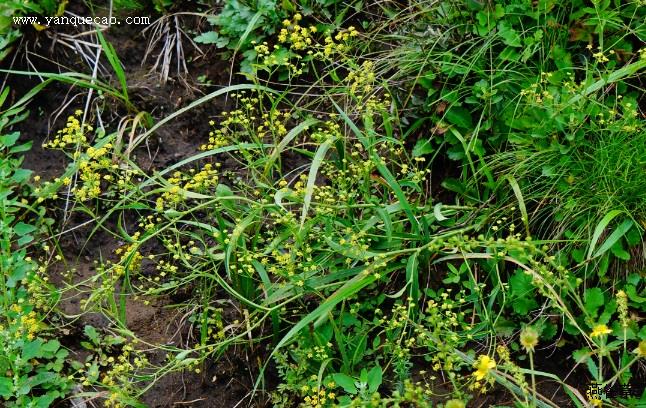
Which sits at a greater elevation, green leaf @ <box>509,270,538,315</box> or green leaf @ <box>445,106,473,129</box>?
green leaf @ <box>445,106,473,129</box>

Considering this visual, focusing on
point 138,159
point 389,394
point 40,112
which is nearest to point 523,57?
point 389,394

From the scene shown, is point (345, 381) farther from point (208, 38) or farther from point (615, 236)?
point (208, 38)

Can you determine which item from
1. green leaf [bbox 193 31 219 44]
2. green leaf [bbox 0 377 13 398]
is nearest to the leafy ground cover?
green leaf [bbox 0 377 13 398]

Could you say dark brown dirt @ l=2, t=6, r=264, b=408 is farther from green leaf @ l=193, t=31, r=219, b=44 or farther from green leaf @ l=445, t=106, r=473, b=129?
green leaf @ l=445, t=106, r=473, b=129

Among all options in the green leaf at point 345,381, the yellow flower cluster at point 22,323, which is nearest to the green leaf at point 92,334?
the yellow flower cluster at point 22,323

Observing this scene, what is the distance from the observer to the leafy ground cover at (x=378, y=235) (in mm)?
2719

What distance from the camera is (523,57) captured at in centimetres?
312

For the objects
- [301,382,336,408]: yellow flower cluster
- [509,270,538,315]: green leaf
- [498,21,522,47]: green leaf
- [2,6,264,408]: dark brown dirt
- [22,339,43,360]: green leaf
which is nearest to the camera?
[301,382,336,408]: yellow flower cluster

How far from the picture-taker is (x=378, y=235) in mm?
2854

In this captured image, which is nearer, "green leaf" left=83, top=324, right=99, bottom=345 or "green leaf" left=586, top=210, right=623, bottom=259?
"green leaf" left=586, top=210, right=623, bottom=259

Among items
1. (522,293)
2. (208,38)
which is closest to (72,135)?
(208,38)

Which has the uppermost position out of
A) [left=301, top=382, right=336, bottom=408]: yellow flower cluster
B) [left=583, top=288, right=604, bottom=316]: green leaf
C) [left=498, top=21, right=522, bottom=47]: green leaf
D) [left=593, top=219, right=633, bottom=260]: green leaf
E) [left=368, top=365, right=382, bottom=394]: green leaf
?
[left=498, top=21, right=522, bottom=47]: green leaf

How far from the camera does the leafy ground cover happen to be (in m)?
2.72

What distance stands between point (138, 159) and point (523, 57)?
170cm
